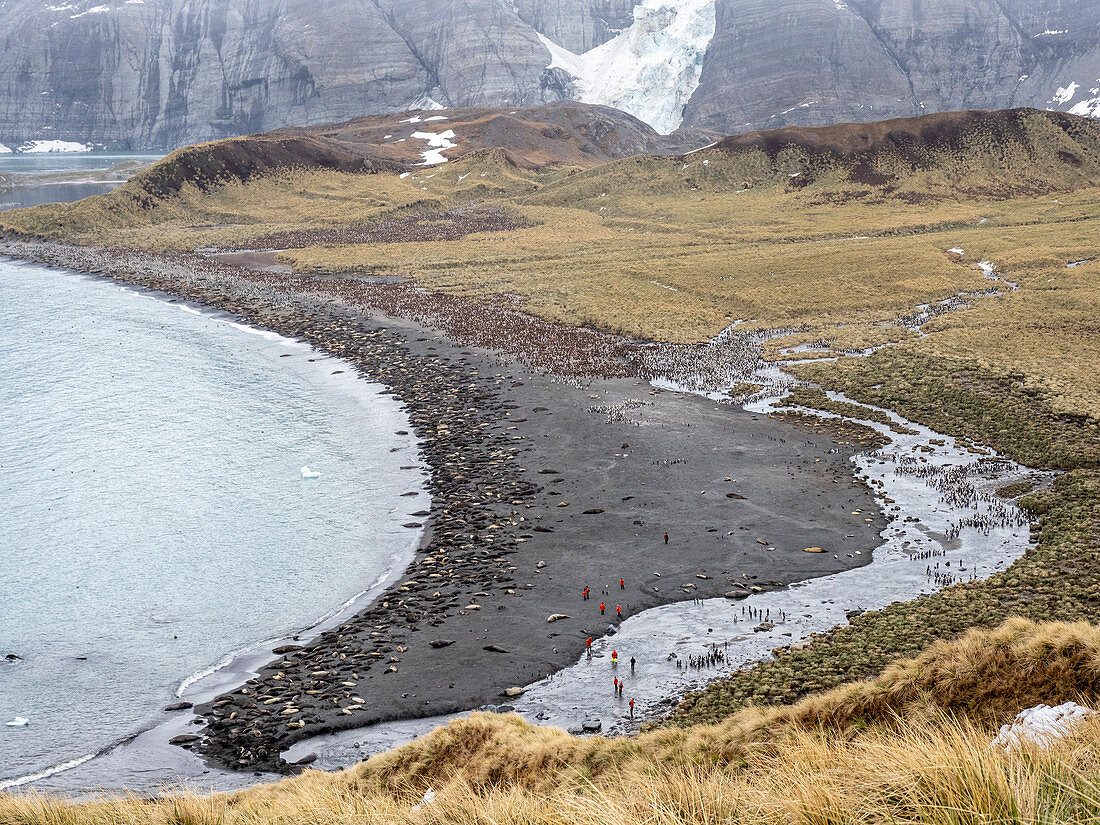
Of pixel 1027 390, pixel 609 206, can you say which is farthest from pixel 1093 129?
pixel 1027 390

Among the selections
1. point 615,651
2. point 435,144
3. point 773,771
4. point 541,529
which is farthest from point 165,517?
point 435,144

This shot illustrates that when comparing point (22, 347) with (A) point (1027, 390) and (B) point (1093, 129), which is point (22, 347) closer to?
(A) point (1027, 390)

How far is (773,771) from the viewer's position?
8672 mm

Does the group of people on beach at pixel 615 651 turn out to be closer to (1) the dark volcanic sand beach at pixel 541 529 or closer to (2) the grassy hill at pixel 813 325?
(1) the dark volcanic sand beach at pixel 541 529

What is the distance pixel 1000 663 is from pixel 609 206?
11718 cm

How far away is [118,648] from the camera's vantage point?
65.4ft

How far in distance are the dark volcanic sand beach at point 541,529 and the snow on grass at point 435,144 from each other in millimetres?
125434

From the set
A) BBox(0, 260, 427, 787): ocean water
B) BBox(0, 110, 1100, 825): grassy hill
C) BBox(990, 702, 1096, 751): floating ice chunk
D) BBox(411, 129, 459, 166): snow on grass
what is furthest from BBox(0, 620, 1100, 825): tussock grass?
BBox(411, 129, 459, 166): snow on grass

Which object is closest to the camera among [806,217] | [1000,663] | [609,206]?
Answer: [1000,663]

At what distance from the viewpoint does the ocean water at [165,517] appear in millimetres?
18859

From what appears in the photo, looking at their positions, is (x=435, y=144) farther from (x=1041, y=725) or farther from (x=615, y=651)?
(x=1041, y=725)

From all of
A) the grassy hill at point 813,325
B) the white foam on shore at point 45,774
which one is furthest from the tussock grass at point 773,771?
the white foam on shore at point 45,774

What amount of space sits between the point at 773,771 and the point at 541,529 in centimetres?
1683

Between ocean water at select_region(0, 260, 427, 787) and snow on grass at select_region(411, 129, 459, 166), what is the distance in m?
120
